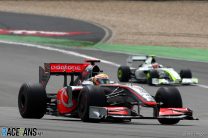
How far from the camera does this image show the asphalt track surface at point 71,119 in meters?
13.7

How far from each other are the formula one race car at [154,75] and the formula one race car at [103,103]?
11055mm

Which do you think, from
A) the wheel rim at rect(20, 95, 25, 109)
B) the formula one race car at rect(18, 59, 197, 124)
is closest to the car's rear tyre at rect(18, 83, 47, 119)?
the formula one race car at rect(18, 59, 197, 124)

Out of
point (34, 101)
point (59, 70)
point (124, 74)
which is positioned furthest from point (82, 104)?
point (124, 74)

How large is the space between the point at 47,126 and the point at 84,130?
3.32 ft

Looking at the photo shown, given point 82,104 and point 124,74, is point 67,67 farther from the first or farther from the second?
point 124,74

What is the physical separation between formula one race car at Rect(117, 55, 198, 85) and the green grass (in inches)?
297

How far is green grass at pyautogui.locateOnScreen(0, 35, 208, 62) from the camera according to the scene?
39156mm

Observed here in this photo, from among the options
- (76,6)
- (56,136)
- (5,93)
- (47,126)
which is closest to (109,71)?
Answer: (5,93)

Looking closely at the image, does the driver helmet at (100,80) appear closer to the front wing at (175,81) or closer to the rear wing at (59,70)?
the rear wing at (59,70)

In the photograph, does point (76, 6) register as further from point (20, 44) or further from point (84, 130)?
point (84, 130)

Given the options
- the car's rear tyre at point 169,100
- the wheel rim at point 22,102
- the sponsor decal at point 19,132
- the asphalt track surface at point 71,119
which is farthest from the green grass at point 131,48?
the sponsor decal at point 19,132

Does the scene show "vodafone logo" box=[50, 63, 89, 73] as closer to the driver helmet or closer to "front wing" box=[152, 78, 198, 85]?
the driver helmet

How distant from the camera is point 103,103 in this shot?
634 inches

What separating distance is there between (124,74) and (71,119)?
505 inches
